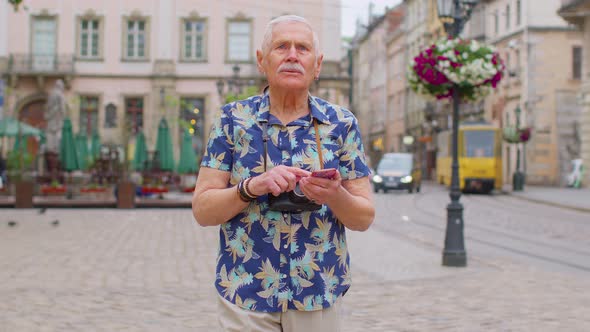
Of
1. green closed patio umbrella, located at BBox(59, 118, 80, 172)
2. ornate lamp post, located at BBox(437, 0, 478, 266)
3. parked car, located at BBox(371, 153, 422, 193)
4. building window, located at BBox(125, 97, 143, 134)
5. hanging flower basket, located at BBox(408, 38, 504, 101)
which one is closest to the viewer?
ornate lamp post, located at BBox(437, 0, 478, 266)

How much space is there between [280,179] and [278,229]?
282 mm

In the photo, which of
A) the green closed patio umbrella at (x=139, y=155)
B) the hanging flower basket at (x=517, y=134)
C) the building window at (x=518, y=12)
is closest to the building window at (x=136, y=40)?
the green closed patio umbrella at (x=139, y=155)

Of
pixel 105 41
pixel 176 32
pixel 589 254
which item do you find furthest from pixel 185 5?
pixel 589 254

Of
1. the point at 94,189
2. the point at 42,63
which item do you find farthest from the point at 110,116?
the point at 94,189

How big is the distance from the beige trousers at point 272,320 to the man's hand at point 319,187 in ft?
1.51

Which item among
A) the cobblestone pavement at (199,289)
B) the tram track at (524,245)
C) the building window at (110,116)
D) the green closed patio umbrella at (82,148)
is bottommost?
the cobblestone pavement at (199,289)

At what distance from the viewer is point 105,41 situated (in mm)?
48750

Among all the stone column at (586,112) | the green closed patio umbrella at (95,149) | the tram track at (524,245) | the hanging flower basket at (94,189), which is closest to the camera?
the tram track at (524,245)

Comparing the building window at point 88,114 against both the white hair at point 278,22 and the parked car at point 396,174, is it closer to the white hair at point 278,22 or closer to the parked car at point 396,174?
the parked car at point 396,174

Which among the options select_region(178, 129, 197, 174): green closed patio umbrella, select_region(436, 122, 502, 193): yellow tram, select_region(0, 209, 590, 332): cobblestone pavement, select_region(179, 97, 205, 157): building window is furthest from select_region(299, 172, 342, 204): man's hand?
select_region(179, 97, 205, 157): building window

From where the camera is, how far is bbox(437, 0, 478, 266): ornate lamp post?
456 inches

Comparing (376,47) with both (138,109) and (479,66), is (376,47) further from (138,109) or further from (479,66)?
(479,66)

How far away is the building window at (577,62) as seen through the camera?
49250 mm

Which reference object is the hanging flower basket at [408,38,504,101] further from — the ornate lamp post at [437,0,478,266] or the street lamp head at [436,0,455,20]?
the street lamp head at [436,0,455,20]
